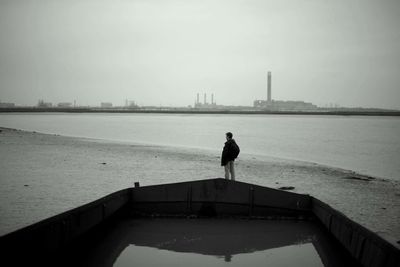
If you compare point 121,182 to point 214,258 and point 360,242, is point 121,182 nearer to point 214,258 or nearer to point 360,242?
point 214,258

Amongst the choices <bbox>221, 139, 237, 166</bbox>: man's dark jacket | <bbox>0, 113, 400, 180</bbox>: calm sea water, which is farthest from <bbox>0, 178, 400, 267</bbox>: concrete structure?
<bbox>0, 113, 400, 180</bbox>: calm sea water

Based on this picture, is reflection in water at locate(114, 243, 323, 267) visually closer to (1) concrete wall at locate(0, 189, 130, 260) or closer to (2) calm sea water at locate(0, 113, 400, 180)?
(1) concrete wall at locate(0, 189, 130, 260)

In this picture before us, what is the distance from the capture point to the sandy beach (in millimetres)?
10477

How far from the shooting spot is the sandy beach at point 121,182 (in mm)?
10477

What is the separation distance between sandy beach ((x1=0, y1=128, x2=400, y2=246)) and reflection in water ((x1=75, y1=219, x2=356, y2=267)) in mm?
1558

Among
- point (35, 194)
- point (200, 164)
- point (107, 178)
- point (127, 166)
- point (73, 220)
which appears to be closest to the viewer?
point (73, 220)

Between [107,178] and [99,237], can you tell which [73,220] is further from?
[107,178]

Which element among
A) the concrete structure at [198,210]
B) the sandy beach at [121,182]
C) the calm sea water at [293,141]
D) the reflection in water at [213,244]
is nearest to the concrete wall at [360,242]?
the concrete structure at [198,210]

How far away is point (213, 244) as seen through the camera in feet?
28.3

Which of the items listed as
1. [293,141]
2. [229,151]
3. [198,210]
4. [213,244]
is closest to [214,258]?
[213,244]

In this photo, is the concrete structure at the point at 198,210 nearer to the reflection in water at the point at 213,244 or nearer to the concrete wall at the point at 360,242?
the concrete wall at the point at 360,242

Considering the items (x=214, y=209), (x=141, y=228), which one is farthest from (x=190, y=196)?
→ (x=141, y=228)

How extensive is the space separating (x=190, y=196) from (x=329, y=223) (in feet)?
12.0

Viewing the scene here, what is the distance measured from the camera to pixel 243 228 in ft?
31.9
